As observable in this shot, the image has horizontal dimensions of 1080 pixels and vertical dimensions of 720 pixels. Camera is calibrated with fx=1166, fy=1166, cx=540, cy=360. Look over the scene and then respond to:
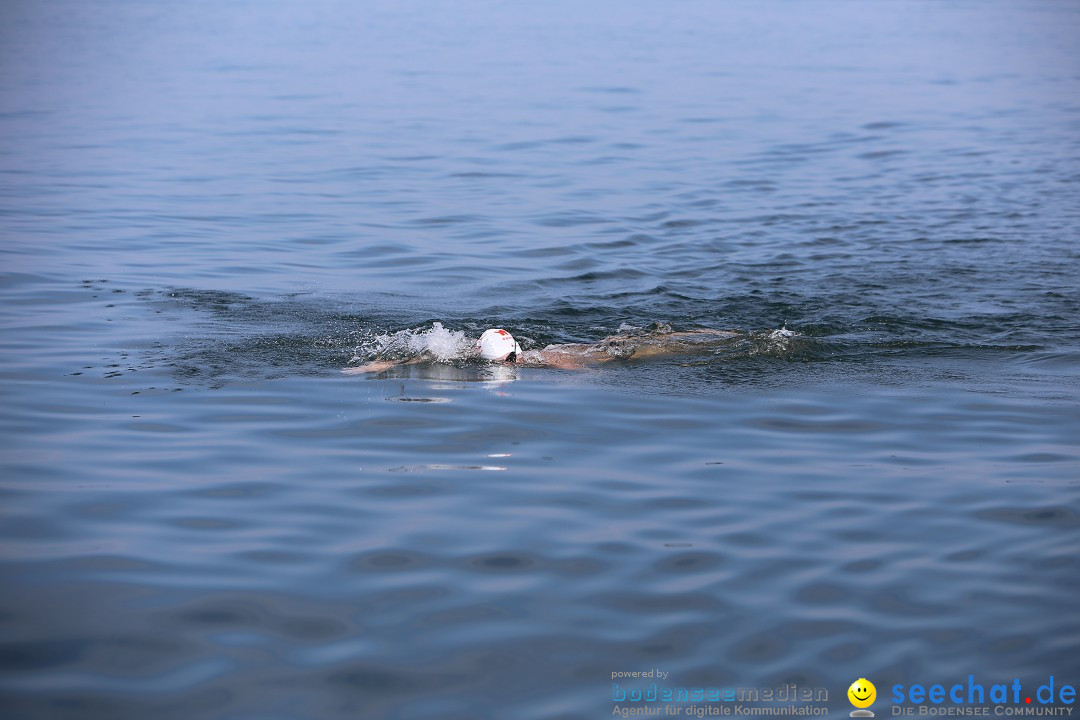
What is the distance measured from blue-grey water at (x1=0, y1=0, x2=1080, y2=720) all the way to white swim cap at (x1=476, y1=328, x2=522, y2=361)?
0.25m

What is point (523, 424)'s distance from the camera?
380 inches

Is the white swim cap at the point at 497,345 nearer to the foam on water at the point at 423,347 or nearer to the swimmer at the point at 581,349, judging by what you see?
the swimmer at the point at 581,349

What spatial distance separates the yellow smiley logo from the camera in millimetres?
5676

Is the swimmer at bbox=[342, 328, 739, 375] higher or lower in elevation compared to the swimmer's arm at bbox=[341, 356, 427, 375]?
higher

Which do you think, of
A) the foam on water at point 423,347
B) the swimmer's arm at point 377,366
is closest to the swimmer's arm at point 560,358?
the foam on water at point 423,347

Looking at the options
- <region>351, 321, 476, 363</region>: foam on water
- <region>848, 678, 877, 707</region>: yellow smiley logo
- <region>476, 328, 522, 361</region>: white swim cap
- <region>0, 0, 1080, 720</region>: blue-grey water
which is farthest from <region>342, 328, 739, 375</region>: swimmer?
<region>848, 678, 877, 707</region>: yellow smiley logo

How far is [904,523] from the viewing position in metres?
7.67

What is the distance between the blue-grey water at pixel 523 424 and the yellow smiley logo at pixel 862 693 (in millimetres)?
51

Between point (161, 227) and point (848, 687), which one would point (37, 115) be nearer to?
point (161, 227)

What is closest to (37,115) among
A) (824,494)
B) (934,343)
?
(934,343)

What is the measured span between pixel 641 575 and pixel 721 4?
69.6 meters

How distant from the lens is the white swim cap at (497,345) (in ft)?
36.8

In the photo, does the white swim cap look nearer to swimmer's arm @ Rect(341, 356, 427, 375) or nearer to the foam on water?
the foam on water

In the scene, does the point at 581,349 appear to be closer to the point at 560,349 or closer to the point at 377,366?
the point at 560,349
